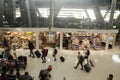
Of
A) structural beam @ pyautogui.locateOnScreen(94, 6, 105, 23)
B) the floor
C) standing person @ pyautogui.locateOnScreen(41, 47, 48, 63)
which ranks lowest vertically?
the floor

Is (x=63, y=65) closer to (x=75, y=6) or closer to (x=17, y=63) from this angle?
(x=17, y=63)

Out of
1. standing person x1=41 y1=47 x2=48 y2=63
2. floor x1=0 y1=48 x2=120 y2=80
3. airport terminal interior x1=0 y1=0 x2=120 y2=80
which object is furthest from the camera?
standing person x1=41 y1=47 x2=48 y2=63

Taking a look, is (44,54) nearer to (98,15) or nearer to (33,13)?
(33,13)

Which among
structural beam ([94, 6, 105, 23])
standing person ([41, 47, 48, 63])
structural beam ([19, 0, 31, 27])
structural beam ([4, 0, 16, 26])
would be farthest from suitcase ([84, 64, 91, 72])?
structural beam ([4, 0, 16, 26])

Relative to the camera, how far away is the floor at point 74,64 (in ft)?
47.1

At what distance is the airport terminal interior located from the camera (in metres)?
15.2

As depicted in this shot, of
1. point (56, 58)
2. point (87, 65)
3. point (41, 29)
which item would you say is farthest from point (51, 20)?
point (87, 65)

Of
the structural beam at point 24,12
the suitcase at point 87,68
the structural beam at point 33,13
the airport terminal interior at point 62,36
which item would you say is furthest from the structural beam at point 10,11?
the suitcase at point 87,68

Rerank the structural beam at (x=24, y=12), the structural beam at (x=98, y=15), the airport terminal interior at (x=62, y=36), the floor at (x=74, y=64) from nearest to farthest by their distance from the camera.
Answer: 1. the floor at (x=74, y=64)
2. the airport terminal interior at (x=62, y=36)
3. the structural beam at (x=24, y=12)
4. the structural beam at (x=98, y=15)

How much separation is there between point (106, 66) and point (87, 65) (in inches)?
67.4

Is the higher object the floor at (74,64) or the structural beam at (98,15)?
the structural beam at (98,15)

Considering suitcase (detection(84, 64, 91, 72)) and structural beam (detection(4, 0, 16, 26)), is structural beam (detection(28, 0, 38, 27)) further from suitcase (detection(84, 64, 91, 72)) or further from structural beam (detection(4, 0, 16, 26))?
suitcase (detection(84, 64, 91, 72))

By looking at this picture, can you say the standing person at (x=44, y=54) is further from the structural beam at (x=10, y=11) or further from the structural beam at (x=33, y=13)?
the structural beam at (x=10, y=11)

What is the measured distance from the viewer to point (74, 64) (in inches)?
631
